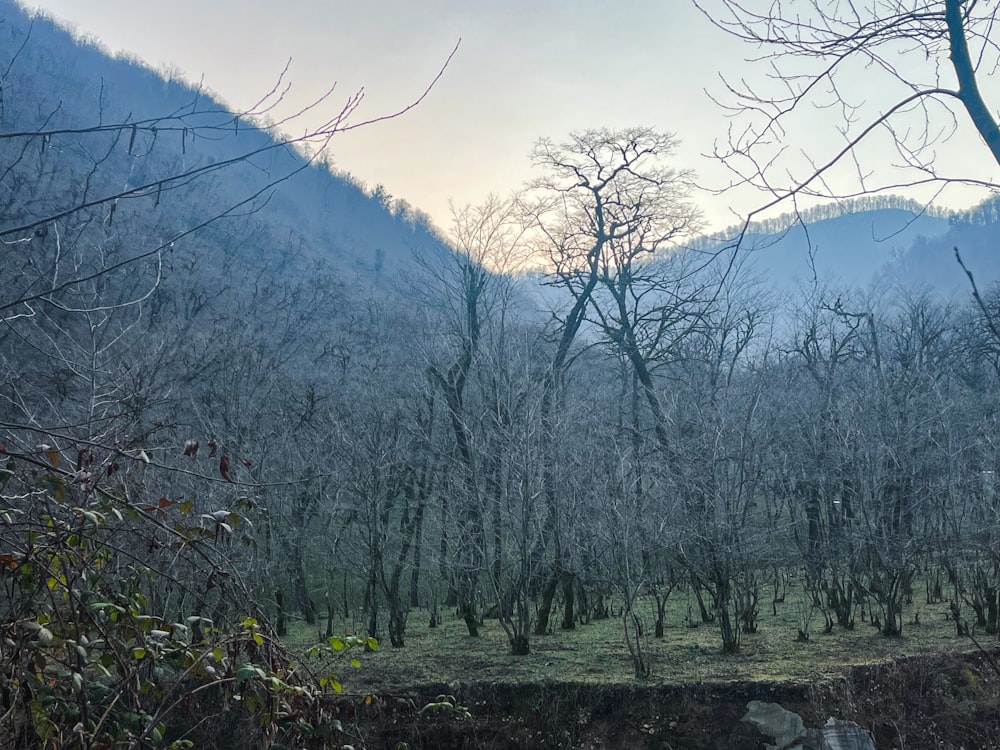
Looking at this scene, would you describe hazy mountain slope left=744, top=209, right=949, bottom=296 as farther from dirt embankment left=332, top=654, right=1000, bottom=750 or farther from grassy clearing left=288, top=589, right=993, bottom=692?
grassy clearing left=288, top=589, right=993, bottom=692

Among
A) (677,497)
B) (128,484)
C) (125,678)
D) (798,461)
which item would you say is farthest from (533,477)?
(125,678)

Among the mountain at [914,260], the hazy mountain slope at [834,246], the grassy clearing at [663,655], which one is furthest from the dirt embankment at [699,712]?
the mountain at [914,260]

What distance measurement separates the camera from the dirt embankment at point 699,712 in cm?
792

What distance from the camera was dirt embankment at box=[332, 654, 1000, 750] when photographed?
7922mm

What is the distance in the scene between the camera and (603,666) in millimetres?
9648

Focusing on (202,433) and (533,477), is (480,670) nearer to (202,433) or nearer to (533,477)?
(533,477)

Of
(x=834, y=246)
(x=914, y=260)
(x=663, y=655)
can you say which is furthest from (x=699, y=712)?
(x=914, y=260)

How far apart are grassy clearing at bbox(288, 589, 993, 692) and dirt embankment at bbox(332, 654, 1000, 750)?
22 centimetres

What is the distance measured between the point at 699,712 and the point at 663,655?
6.24 ft

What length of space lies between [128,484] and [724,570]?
8.54 metres

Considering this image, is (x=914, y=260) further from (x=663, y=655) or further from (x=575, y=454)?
(x=663, y=655)

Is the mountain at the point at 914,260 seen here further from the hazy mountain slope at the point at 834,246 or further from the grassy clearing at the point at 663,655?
the grassy clearing at the point at 663,655

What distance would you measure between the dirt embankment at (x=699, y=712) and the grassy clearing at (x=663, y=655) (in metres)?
0.22

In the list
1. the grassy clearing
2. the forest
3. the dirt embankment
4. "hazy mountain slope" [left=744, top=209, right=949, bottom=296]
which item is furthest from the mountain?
the dirt embankment
